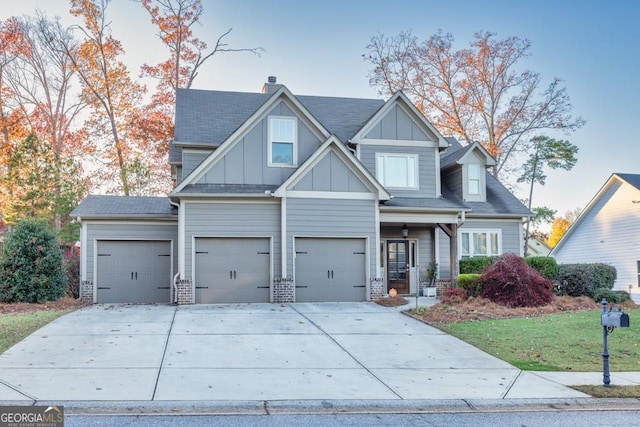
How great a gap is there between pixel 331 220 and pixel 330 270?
1546mm

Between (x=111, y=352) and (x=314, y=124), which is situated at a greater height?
(x=314, y=124)

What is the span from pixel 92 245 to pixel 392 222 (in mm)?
9776

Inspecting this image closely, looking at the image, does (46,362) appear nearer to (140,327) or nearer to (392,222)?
(140,327)

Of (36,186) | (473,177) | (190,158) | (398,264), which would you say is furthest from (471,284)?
(36,186)

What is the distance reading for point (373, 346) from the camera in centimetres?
1022

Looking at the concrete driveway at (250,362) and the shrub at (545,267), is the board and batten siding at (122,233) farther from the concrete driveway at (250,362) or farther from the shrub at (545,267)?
the shrub at (545,267)

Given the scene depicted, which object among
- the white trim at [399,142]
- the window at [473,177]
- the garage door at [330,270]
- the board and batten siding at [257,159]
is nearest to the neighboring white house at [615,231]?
the window at [473,177]

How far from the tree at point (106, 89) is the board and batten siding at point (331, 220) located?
14.7 m

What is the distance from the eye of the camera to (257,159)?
16.9 m

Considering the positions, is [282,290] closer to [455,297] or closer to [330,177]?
[330,177]

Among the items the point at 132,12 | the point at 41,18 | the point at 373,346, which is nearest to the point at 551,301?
the point at 373,346

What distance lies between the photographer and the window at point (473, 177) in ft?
67.6

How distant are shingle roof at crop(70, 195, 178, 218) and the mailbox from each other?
13282 millimetres

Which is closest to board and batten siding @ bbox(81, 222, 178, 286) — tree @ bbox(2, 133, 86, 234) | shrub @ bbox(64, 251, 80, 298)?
shrub @ bbox(64, 251, 80, 298)
